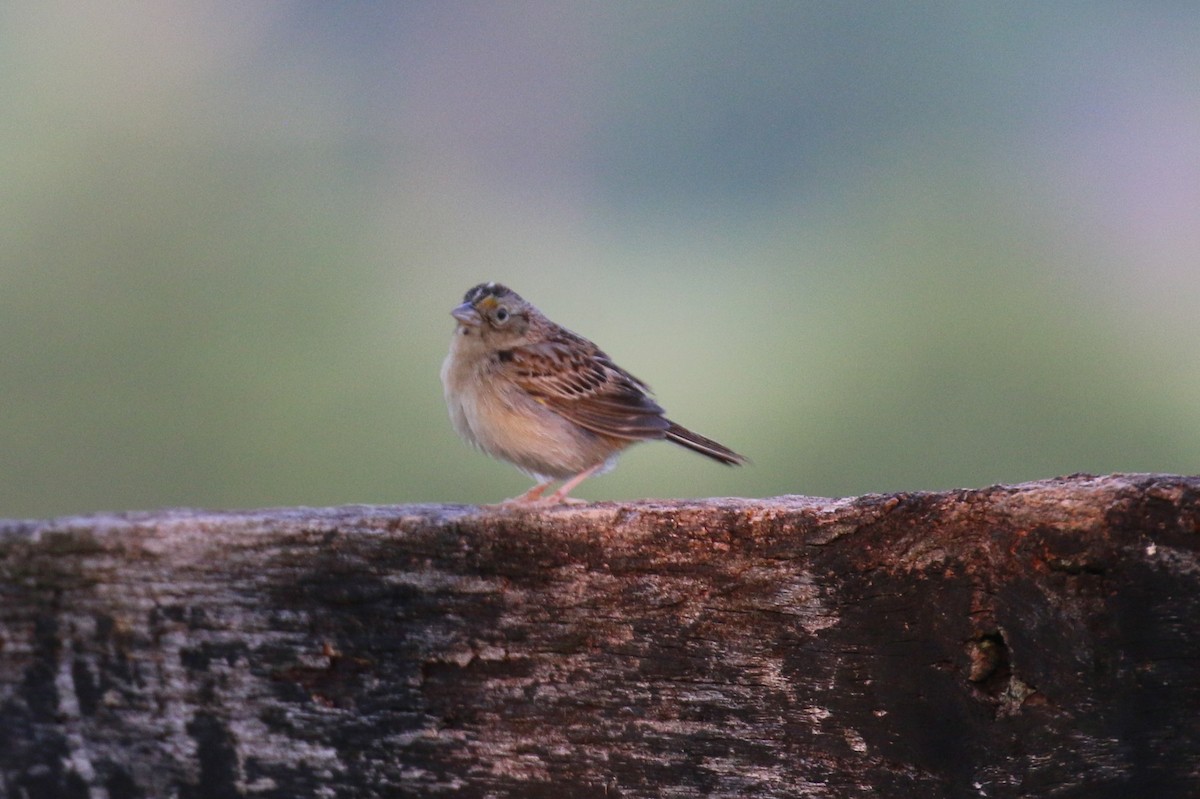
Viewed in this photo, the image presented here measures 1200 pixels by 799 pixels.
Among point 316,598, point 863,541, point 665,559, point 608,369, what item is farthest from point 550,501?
point 608,369

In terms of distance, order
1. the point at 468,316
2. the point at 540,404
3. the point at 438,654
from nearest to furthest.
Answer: the point at 438,654 → the point at 540,404 → the point at 468,316

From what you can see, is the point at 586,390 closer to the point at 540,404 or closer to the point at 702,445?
the point at 540,404

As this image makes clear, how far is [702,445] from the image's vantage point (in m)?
3.55

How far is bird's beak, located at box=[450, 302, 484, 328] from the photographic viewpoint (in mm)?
3742

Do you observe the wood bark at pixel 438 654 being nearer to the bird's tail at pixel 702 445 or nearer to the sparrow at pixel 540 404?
the sparrow at pixel 540 404

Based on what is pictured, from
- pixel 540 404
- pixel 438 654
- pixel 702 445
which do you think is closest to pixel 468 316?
pixel 540 404

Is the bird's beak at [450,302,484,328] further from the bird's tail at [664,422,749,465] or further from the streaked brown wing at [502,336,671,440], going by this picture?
the bird's tail at [664,422,749,465]

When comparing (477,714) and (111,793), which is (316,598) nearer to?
(477,714)

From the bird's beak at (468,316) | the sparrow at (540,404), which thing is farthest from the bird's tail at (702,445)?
the bird's beak at (468,316)

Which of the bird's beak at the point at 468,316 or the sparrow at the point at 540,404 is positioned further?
the bird's beak at the point at 468,316

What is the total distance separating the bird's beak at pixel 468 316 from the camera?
3.74m

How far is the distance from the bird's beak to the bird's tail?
0.74 m

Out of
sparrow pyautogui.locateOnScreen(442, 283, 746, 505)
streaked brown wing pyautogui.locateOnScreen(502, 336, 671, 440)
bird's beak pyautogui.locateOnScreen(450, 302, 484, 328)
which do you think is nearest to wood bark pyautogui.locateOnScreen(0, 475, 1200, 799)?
sparrow pyautogui.locateOnScreen(442, 283, 746, 505)

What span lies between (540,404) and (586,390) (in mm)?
161
